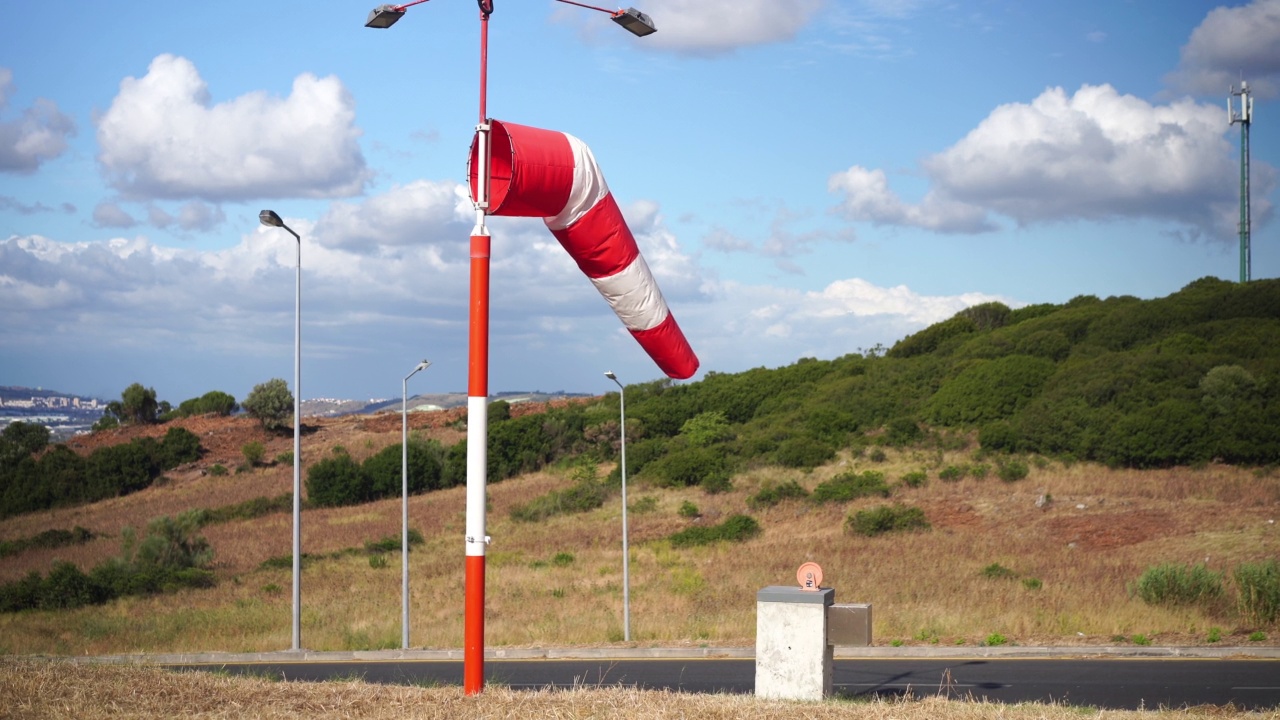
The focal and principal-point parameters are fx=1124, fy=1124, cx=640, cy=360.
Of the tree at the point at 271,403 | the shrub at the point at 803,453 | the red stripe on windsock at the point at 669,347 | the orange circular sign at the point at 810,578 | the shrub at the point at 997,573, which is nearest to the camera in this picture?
the red stripe on windsock at the point at 669,347

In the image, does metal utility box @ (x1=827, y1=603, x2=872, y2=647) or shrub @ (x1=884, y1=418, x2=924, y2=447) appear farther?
shrub @ (x1=884, y1=418, x2=924, y2=447)

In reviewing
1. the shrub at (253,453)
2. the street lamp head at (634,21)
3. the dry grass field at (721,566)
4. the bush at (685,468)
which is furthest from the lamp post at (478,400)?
the shrub at (253,453)

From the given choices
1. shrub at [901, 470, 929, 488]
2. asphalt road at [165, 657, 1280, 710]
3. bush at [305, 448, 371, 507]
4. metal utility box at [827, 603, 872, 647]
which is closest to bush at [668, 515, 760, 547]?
shrub at [901, 470, 929, 488]

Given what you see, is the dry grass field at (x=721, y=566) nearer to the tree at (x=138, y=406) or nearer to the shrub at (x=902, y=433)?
the shrub at (x=902, y=433)

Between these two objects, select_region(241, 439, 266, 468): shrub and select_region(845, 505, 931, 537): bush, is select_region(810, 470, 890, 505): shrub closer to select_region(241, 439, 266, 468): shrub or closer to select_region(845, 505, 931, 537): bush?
select_region(845, 505, 931, 537): bush

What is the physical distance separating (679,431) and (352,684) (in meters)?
53.2

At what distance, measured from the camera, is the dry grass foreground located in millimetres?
7660

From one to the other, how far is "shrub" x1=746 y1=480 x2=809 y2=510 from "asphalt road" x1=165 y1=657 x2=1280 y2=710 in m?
23.1

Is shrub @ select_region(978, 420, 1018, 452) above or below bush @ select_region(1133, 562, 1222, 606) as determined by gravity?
above

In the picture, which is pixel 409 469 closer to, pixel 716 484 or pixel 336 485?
pixel 336 485

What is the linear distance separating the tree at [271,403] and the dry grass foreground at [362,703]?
6817cm

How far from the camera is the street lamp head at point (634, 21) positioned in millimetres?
8898

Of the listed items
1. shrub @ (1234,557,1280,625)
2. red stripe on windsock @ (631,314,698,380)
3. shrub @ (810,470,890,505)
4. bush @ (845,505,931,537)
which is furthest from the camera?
shrub @ (810,470,890,505)

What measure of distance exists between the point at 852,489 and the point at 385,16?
36.9 m
